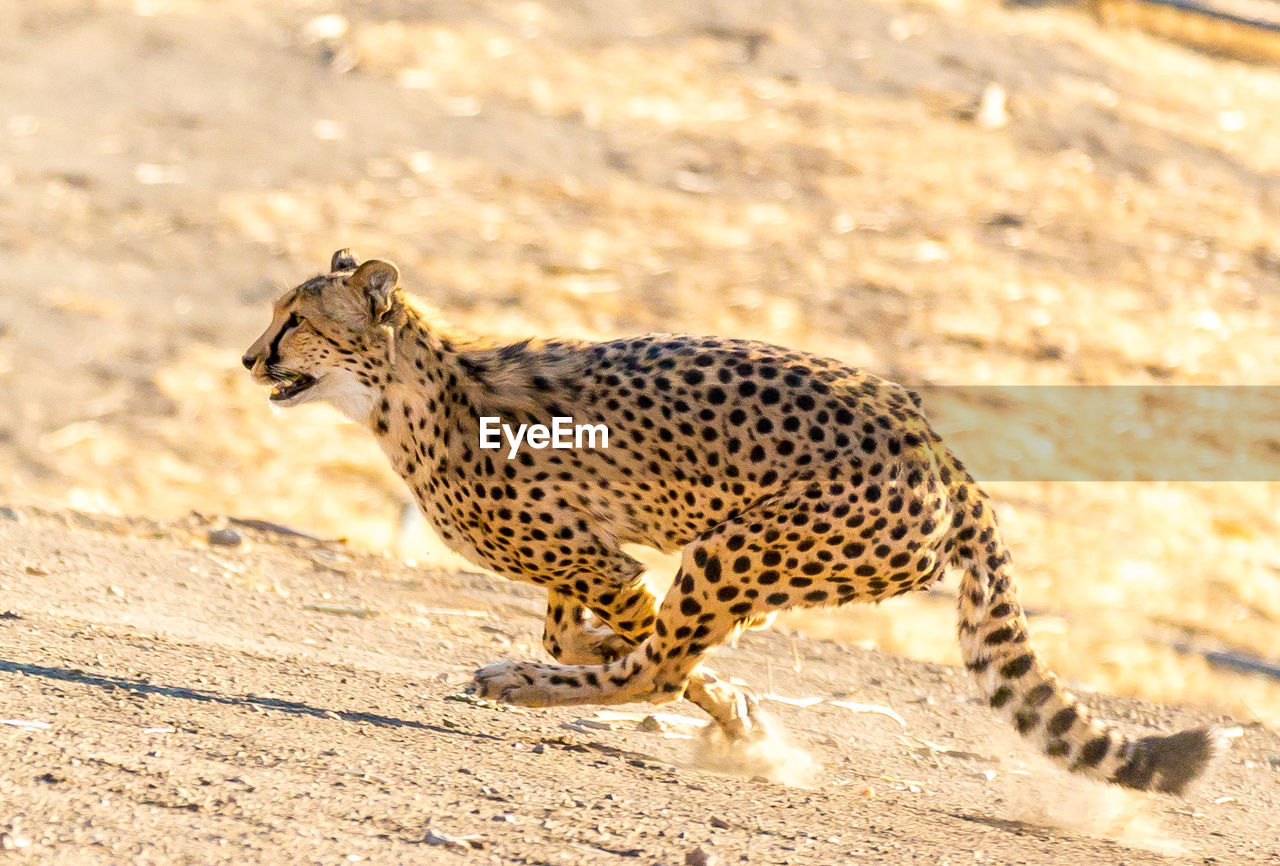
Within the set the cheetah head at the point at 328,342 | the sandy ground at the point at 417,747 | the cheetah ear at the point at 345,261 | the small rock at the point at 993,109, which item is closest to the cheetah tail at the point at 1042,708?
the sandy ground at the point at 417,747

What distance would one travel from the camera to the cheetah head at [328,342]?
17.5 ft

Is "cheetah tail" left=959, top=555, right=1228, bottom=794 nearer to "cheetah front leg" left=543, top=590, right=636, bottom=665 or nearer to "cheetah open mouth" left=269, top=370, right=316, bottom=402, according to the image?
"cheetah front leg" left=543, top=590, right=636, bottom=665

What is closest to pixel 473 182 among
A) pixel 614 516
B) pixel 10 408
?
pixel 10 408

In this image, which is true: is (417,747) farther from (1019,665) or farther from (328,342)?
(1019,665)

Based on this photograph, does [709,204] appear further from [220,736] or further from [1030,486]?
[220,736]

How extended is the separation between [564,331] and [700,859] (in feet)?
21.3

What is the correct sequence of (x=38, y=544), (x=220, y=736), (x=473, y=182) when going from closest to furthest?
(x=220, y=736), (x=38, y=544), (x=473, y=182)

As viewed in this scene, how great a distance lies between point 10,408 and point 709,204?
572 cm

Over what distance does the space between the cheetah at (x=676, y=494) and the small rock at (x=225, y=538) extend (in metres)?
1.82

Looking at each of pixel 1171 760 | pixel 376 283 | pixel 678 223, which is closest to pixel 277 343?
pixel 376 283

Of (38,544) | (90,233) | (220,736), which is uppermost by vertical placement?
(220,736)

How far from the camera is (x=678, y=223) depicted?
12.2 meters

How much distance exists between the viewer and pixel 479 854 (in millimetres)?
3791

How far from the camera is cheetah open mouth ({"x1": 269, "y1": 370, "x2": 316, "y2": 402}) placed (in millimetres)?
5387
